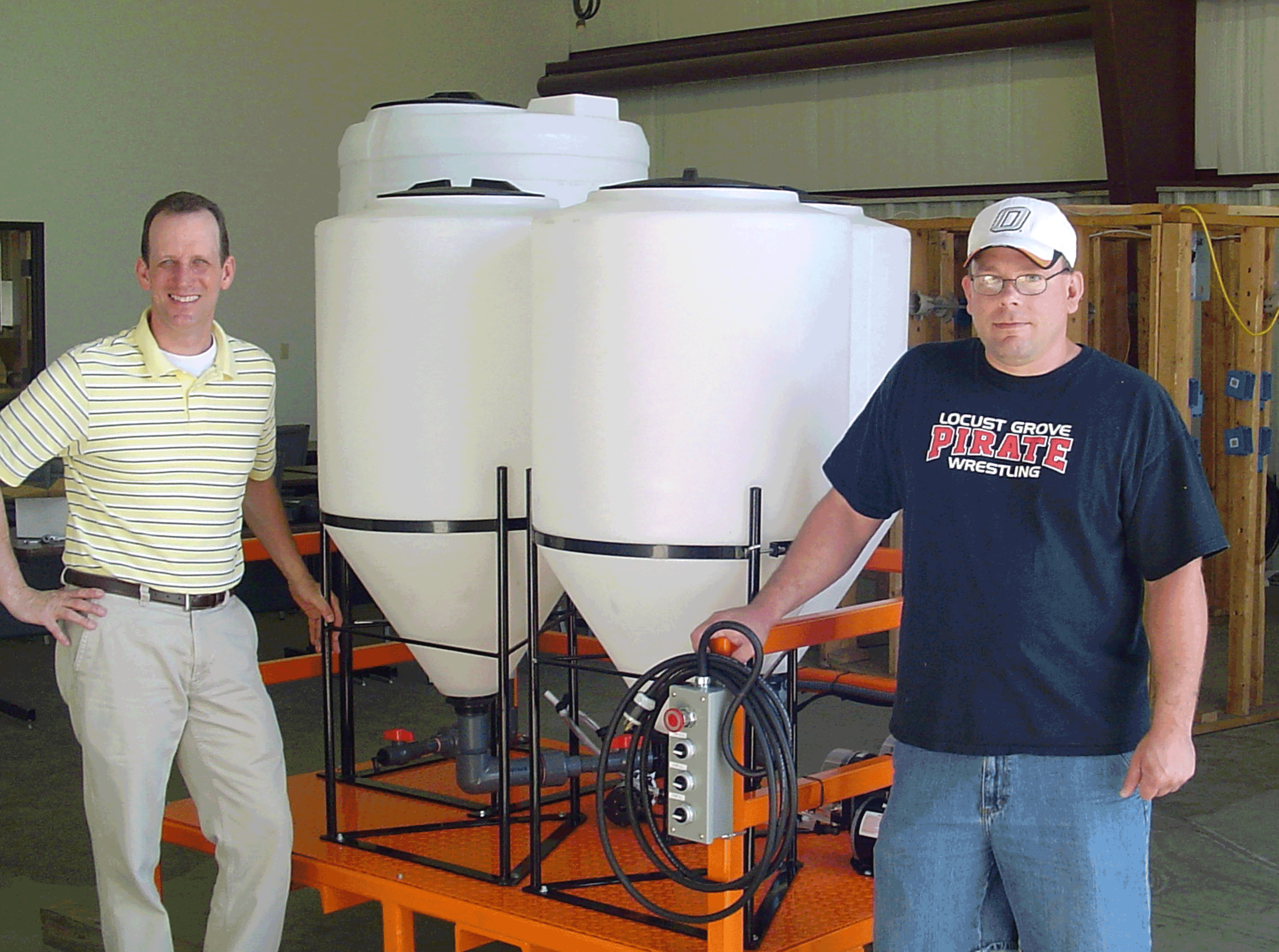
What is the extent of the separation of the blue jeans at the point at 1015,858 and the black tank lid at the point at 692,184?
1.25 metres

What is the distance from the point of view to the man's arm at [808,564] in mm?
2875

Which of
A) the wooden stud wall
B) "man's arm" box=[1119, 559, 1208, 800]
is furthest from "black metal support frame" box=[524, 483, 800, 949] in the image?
the wooden stud wall

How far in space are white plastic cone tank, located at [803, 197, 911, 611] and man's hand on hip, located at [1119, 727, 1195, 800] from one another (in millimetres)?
960

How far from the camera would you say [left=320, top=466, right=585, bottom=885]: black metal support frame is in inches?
140

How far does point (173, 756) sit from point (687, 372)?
1443 mm

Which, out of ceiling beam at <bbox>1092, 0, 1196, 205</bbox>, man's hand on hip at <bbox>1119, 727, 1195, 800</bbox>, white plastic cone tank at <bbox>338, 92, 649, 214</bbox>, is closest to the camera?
man's hand on hip at <bbox>1119, 727, 1195, 800</bbox>

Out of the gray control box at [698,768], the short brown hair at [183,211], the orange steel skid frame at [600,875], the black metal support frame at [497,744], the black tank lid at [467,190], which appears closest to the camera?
the gray control box at [698,768]

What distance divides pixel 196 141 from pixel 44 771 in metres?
8.17

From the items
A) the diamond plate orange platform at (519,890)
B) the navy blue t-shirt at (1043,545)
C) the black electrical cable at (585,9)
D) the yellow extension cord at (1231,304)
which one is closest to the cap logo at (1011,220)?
the navy blue t-shirt at (1043,545)

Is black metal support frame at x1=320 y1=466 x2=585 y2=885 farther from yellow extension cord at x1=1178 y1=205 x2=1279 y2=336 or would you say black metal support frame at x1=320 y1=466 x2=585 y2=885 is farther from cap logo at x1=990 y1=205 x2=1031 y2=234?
yellow extension cord at x1=1178 y1=205 x2=1279 y2=336

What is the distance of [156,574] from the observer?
10.6 ft

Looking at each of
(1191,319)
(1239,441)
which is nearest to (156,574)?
(1191,319)

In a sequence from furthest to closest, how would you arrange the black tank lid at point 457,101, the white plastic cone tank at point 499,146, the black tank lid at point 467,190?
the black tank lid at point 457,101 < the white plastic cone tank at point 499,146 < the black tank lid at point 467,190

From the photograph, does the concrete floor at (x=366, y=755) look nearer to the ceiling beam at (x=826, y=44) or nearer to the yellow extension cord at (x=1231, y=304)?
the yellow extension cord at (x=1231, y=304)
